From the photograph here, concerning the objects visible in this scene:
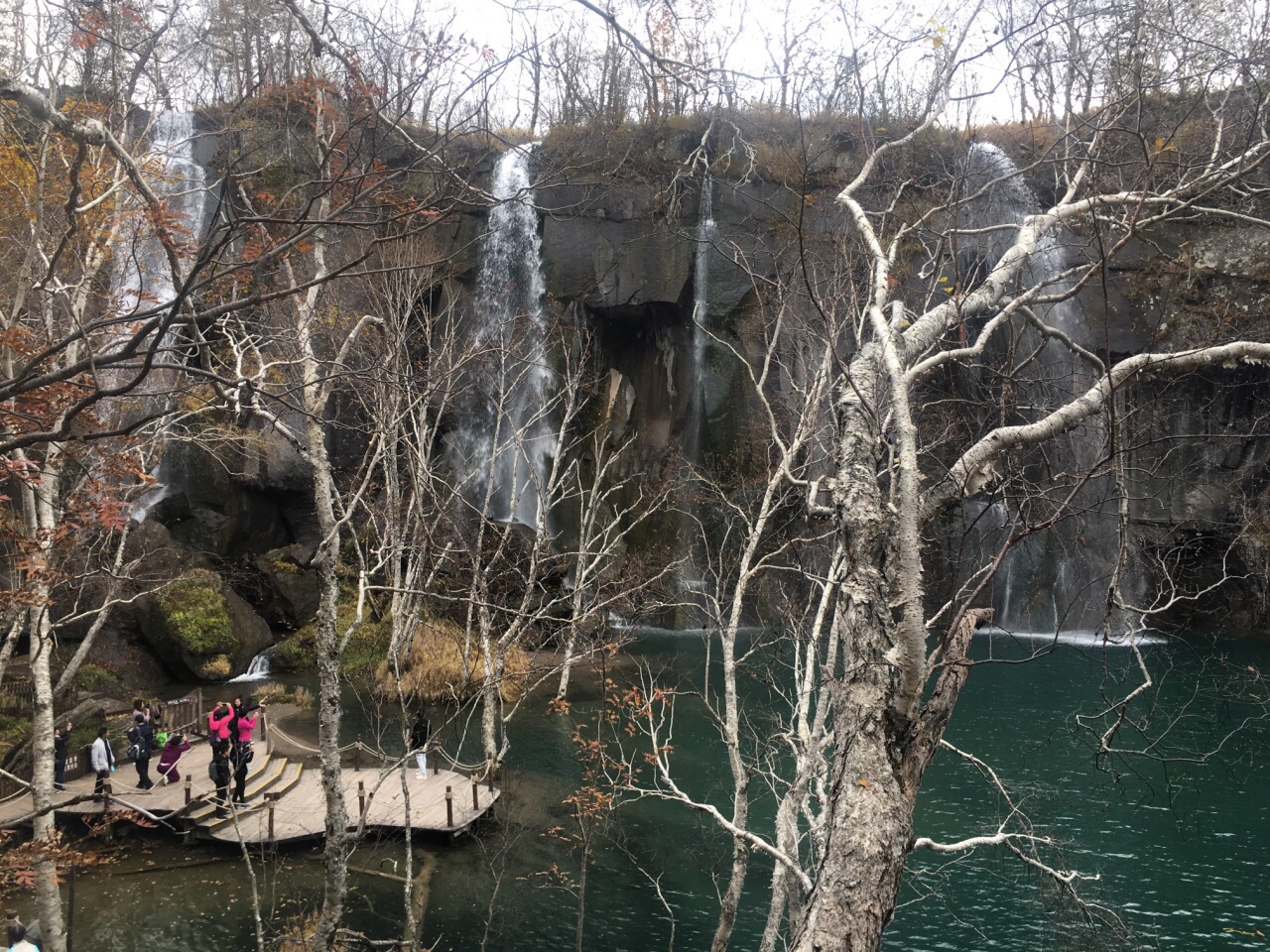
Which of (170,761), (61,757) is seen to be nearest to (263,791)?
(170,761)

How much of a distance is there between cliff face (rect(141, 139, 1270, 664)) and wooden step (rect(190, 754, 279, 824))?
A: 9.15 metres

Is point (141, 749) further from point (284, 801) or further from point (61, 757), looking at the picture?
point (284, 801)

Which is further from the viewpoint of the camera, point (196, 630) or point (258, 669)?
point (258, 669)

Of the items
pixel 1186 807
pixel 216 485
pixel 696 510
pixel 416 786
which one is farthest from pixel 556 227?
pixel 1186 807

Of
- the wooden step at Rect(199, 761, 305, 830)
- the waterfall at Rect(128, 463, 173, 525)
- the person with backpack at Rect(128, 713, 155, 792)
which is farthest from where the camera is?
the waterfall at Rect(128, 463, 173, 525)

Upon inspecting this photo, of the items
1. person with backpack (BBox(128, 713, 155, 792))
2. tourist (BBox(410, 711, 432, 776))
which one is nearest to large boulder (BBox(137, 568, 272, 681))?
person with backpack (BBox(128, 713, 155, 792))

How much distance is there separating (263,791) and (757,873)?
7738mm

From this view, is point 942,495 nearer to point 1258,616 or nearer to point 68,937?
point 68,937

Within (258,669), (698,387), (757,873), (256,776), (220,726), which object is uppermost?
(698,387)

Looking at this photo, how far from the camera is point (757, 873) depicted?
12.7m

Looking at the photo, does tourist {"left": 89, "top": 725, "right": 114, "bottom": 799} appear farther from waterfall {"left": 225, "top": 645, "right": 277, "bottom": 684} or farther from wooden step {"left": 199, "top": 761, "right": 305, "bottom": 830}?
waterfall {"left": 225, "top": 645, "right": 277, "bottom": 684}

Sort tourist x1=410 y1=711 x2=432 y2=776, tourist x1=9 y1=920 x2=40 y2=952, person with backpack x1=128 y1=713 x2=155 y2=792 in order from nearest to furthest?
tourist x1=9 y1=920 x2=40 y2=952 → person with backpack x1=128 y1=713 x2=155 y2=792 → tourist x1=410 y1=711 x2=432 y2=776

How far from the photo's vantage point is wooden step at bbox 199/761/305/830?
13.0 m

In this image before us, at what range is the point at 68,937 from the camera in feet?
33.2
